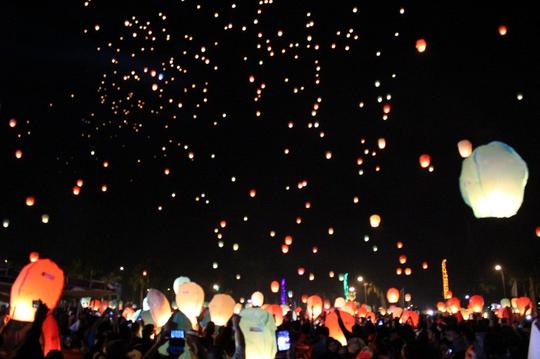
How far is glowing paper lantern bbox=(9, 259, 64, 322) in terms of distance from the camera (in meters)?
5.36

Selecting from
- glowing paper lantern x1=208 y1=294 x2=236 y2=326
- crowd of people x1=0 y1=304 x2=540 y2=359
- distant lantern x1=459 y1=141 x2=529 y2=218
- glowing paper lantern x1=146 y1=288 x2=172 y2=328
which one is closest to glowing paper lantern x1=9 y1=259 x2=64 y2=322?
crowd of people x1=0 y1=304 x2=540 y2=359

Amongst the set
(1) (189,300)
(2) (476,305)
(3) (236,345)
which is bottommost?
(3) (236,345)

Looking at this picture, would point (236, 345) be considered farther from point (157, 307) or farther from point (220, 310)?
point (220, 310)

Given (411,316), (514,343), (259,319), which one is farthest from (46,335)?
(411,316)

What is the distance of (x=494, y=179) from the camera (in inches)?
230

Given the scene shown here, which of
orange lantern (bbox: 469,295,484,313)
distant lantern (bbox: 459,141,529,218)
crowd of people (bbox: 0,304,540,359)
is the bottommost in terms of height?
crowd of people (bbox: 0,304,540,359)

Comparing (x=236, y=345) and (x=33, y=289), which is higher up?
(x=33, y=289)

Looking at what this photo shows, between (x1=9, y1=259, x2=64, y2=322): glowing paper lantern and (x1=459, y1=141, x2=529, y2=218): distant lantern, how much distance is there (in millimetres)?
4400

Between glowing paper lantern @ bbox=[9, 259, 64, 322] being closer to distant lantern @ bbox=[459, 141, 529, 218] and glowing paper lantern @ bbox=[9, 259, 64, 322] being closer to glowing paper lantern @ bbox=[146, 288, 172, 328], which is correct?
distant lantern @ bbox=[459, 141, 529, 218]

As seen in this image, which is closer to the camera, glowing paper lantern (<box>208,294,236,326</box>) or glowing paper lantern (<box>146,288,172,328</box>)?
glowing paper lantern (<box>146,288,172,328</box>)

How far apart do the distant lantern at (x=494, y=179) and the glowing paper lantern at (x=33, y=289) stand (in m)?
4.40

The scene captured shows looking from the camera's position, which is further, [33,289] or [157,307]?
[157,307]

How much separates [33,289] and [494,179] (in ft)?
15.7

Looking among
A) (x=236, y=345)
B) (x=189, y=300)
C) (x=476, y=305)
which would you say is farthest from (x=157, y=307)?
(x=476, y=305)
